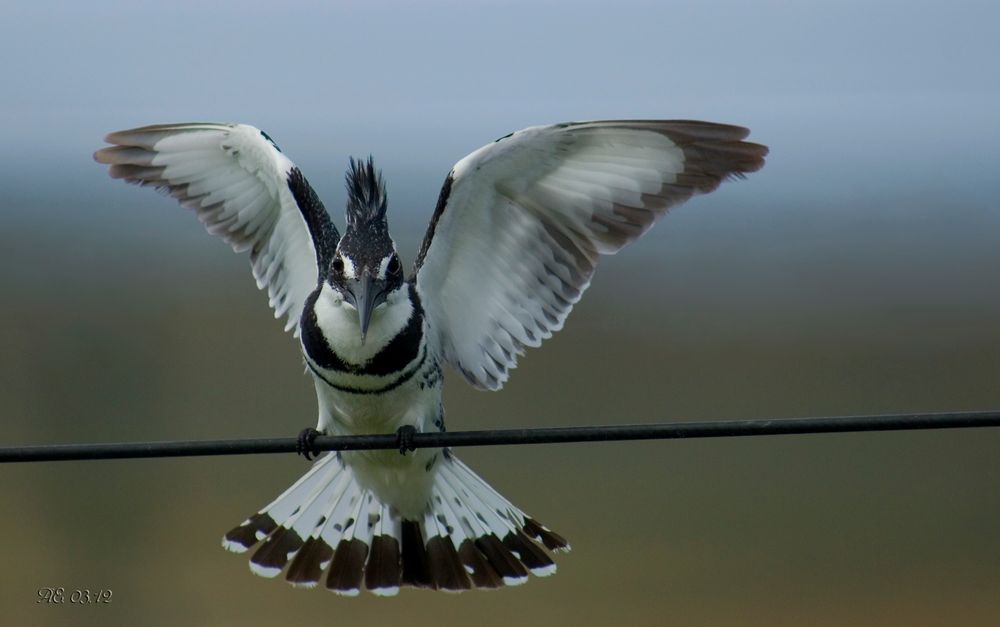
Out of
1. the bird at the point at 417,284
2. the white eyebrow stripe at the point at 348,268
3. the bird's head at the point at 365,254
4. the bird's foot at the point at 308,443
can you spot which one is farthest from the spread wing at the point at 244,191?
the bird's foot at the point at 308,443

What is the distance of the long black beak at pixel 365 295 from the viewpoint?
3160mm

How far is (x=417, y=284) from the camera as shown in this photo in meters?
3.54

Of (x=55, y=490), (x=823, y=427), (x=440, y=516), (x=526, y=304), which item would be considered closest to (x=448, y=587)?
(x=440, y=516)

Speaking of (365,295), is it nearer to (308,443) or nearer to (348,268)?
(348,268)

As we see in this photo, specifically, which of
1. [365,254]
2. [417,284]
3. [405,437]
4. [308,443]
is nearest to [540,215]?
[417,284]

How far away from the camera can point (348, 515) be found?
3883mm

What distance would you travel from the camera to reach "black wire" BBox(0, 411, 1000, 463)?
90.3 inches

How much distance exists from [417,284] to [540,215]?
41 cm

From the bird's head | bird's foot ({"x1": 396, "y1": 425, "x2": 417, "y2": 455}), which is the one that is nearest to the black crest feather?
the bird's head

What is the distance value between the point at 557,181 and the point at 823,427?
1.41 meters

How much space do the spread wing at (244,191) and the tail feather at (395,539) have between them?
0.60 meters

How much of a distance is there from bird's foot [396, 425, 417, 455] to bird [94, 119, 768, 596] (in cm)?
1

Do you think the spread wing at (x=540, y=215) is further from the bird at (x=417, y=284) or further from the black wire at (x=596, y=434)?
the black wire at (x=596, y=434)

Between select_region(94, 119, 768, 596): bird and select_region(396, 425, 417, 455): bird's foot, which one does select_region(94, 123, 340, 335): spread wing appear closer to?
select_region(94, 119, 768, 596): bird
